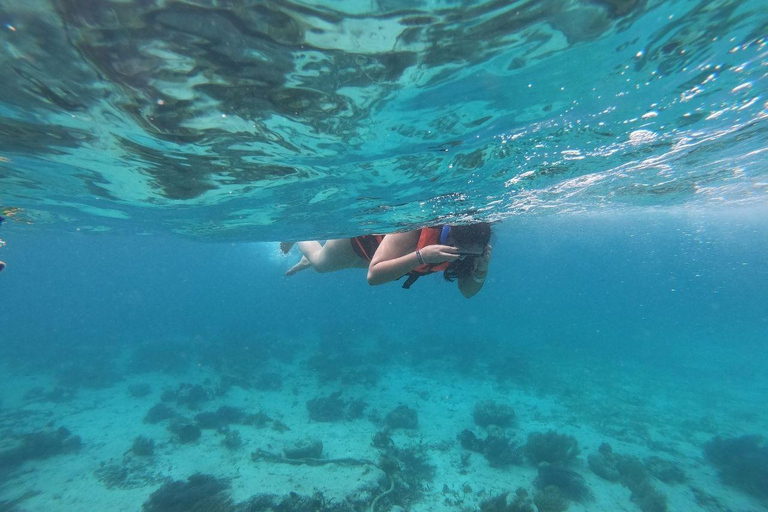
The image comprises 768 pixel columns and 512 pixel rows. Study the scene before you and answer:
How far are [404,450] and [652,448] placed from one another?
12.3m

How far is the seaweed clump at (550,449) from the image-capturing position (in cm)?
1348

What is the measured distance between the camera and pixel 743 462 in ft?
44.8

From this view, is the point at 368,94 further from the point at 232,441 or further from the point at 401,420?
the point at 401,420

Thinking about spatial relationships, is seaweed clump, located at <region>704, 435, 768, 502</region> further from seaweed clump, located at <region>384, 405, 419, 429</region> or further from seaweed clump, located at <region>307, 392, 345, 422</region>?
seaweed clump, located at <region>307, 392, 345, 422</region>

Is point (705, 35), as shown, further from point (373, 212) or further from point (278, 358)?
point (278, 358)

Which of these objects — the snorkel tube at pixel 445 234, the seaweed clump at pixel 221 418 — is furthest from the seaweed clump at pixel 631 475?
the seaweed clump at pixel 221 418

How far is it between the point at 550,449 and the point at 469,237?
12565mm

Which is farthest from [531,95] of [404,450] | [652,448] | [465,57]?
[652,448]

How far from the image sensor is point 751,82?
6.11 meters

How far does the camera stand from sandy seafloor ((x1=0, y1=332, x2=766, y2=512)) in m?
11.4

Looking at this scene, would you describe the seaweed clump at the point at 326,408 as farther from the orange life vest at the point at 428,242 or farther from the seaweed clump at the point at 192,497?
the orange life vest at the point at 428,242

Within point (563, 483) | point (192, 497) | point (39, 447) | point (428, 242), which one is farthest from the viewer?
point (39, 447)

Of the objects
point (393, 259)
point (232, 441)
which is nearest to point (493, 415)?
point (232, 441)

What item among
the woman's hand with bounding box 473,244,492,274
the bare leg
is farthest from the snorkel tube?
the bare leg
